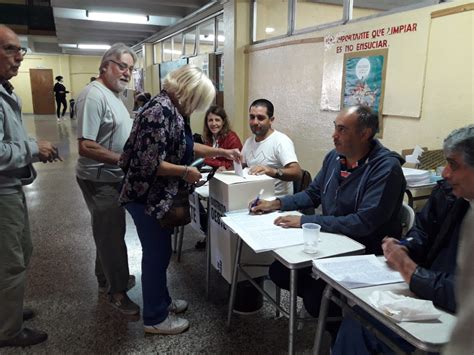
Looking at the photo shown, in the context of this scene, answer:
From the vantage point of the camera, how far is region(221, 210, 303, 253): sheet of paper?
1536mm

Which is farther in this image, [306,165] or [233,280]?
[306,165]

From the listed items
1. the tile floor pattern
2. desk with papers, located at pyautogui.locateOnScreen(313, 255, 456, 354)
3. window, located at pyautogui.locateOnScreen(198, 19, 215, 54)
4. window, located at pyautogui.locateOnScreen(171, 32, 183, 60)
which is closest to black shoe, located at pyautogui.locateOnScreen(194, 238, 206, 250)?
the tile floor pattern

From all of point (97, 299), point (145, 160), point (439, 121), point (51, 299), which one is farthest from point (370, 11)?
point (51, 299)

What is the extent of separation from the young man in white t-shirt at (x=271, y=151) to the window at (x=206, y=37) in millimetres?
3357

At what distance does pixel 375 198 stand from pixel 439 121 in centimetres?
108

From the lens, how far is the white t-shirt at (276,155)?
258cm

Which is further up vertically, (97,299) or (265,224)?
(265,224)

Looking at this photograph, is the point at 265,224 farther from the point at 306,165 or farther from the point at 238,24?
the point at 238,24

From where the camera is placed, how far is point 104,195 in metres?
2.09

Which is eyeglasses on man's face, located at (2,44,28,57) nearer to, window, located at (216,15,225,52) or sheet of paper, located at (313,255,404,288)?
sheet of paper, located at (313,255,404,288)

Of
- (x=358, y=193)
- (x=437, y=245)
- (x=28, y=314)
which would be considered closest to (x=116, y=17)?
(x=28, y=314)

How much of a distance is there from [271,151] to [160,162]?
44.8 inches

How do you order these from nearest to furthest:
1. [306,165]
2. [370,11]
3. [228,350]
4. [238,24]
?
[228,350], [370,11], [306,165], [238,24]

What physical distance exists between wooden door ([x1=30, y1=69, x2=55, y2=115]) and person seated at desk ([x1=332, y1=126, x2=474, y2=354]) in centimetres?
1727
